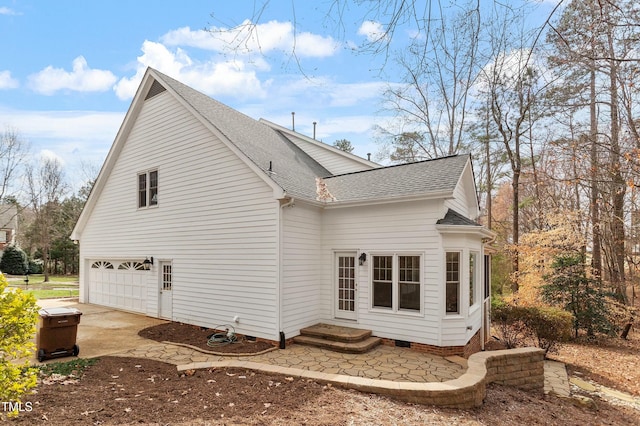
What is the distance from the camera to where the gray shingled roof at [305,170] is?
8578 millimetres

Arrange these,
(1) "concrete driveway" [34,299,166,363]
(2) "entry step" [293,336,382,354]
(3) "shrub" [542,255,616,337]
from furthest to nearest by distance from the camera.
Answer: (3) "shrub" [542,255,616,337] → (1) "concrete driveway" [34,299,166,363] → (2) "entry step" [293,336,382,354]

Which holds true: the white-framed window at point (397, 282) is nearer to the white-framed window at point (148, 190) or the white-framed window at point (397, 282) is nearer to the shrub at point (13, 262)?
the white-framed window at point (148, 190)

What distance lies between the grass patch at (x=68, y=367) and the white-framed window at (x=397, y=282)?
239 inches

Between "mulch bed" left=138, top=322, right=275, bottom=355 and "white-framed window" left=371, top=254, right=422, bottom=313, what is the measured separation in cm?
287

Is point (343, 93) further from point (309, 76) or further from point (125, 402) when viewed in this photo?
point (125, 402)

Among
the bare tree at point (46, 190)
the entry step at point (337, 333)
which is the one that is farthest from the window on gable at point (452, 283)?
the bare tree at point (46, 190)

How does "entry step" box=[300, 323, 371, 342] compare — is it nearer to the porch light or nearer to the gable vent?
the porch light

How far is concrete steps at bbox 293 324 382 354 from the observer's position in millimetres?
7719

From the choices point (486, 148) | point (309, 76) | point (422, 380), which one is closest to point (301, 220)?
point (422, 380)

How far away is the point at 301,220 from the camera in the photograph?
29.2 ft

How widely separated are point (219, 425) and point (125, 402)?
160 centimetres

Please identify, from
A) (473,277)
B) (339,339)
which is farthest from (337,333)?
(473,277)

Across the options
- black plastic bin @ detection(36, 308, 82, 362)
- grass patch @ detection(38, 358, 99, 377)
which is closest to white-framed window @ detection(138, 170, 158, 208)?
black plastic bin @ detection(36, 308, 82, 362)

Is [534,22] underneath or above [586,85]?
underneath
